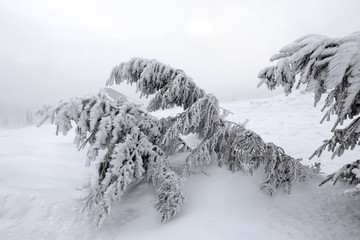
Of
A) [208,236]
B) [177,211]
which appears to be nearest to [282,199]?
[208,236]

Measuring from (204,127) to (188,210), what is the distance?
1.66 meters

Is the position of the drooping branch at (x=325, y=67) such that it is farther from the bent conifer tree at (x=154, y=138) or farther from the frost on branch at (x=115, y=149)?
the frost on branch at (x=115, y=149)

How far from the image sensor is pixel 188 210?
423 centimetres

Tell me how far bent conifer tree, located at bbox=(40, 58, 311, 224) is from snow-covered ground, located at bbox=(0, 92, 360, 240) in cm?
27

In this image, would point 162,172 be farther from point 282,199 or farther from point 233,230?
point 282,199

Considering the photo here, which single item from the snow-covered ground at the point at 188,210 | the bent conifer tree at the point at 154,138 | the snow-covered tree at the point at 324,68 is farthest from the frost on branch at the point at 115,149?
the snow-covered tree at the point at 324,68

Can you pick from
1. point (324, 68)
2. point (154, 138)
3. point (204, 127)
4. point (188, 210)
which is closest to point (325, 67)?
point (324, 68)

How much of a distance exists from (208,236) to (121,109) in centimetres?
278

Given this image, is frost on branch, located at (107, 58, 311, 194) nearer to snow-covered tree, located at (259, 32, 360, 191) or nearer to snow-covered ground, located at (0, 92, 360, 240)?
snow-covered ground, located at (0, 92, 360, 240)

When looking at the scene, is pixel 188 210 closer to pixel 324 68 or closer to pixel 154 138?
pixel 154 138

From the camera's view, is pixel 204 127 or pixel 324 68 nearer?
pixel 324 68

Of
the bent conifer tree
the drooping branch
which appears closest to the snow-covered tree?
the drooping branch

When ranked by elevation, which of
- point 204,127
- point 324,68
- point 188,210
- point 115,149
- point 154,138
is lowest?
point 188,210

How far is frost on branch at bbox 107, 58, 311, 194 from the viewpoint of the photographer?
172 inches
